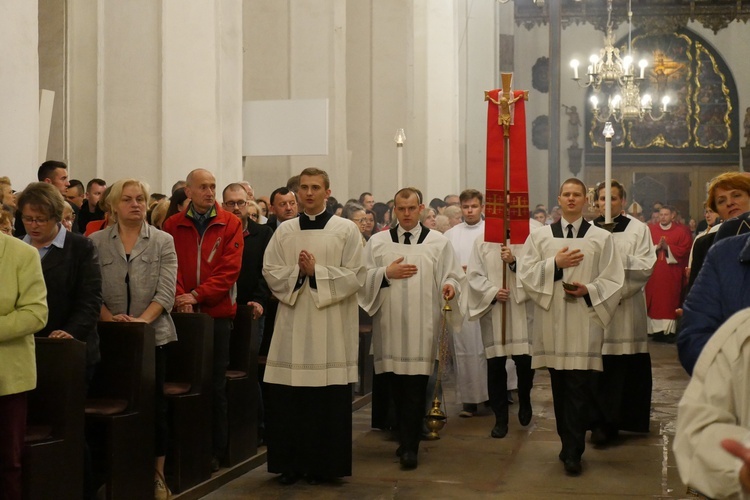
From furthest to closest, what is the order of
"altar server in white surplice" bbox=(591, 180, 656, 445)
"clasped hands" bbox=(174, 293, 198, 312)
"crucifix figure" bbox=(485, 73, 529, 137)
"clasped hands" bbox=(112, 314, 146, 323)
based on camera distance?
"crucifix figure" bbox=(485, 73, 529, 137) → "altar server in white surplice" bbox=(591, 180, 656, 445) → "clasped hands" bbox=(174, 293, 198, 312) → "clasped hands" bbox=(112, 314, 146, 323)

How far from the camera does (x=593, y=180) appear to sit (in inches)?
1153

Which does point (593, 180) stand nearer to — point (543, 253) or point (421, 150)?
point (421, 150)

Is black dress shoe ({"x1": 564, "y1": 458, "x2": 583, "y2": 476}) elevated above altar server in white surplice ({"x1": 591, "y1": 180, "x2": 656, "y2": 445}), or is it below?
below

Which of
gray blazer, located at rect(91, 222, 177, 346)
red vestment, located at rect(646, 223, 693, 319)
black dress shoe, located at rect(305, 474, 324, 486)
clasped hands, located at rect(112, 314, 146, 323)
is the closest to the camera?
clasped hands, located at rect(112, 314, 146, 323)

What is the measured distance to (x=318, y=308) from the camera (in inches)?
274

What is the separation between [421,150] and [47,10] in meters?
9.66

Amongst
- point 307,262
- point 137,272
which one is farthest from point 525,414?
point 137,272

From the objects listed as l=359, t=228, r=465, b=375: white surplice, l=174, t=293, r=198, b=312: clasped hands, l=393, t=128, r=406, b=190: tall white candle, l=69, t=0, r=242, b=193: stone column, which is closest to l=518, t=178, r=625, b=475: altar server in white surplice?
l=359, t=228, r=465, b=375: white surplice

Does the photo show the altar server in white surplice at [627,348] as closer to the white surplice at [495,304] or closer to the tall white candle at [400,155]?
the white surplice at [495,304]

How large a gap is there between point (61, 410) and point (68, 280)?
67 centimetres

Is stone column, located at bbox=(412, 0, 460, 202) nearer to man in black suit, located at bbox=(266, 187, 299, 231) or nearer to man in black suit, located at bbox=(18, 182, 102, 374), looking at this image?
man in black suit, located at bbox=(266, 187, 299, 231)

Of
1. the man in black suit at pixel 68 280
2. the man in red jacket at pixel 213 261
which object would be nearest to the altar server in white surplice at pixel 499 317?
the man in red jacket at pixel 213 261

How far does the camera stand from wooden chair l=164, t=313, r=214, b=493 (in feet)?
20.9

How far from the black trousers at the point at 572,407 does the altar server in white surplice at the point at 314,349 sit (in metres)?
1.50
